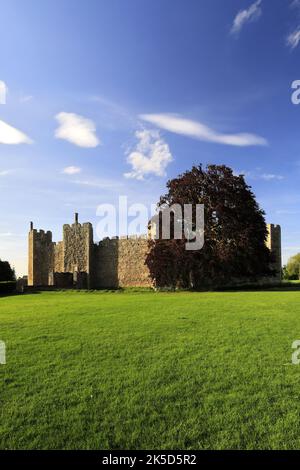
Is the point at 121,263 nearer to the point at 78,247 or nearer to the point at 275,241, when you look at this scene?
the point at 78,247

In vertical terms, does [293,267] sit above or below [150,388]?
above

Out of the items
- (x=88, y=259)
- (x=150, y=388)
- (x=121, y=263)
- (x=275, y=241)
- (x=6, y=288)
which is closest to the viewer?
(x=150, y=388)

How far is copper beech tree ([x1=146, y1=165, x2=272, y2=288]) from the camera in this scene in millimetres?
24047

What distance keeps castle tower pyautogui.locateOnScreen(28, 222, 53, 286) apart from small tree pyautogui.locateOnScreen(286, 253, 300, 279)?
32.9 meters

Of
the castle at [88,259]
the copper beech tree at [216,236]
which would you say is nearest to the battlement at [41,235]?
the castle at [88,259]

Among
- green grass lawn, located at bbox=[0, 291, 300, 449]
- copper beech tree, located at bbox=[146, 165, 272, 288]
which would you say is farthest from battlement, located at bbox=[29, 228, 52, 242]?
green grass lawn, located at bbox=[0, 291, 300, 449]

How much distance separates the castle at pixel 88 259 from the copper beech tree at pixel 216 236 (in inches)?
272

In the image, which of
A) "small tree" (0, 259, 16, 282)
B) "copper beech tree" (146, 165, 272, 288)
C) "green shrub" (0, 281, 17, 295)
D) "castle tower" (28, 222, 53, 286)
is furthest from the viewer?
"small tree" (0, 259, 16, 282)

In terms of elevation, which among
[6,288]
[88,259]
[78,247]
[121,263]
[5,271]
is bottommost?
[6,288]

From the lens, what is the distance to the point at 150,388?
4.92 m

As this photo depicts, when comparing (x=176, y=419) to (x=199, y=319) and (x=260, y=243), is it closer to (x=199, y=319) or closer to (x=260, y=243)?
(x=199, y=319)

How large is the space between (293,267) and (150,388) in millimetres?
55288

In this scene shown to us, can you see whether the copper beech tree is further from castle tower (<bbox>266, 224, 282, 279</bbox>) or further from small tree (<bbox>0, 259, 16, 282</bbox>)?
small tree (<bbox>0, 259, 16, 282</bbox>)

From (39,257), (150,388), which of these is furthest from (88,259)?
(150,388)
